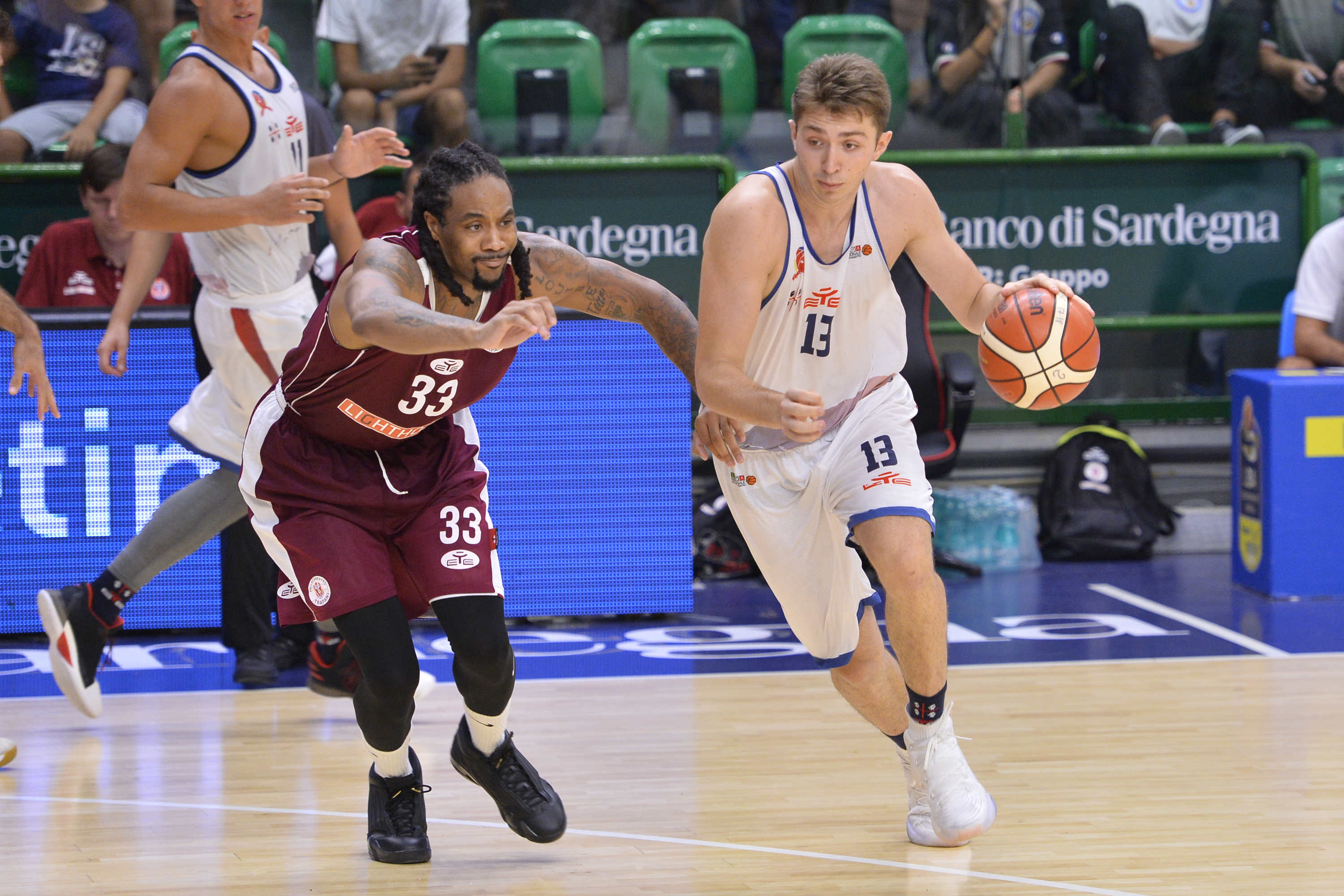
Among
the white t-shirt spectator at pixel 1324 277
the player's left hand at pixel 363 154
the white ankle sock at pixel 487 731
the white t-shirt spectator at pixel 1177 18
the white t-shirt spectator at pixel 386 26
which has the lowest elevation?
the white ankle sock at pixel 487 731

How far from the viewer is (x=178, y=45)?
23.2 feet

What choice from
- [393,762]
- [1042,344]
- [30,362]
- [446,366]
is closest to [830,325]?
[1042,344]

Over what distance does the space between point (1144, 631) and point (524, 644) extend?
2.32 m

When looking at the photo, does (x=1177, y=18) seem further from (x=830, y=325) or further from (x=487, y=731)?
(x=487, y=731)

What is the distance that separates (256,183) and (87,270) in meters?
2.04

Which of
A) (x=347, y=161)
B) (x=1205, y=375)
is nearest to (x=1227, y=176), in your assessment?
(x=1205, y=375)

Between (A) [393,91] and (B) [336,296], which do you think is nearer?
(B) [336,296]

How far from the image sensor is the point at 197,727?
4.62 m

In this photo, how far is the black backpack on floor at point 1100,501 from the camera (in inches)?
283

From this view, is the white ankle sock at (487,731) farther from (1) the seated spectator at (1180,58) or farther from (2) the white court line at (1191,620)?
(1) the seated spectator at (1180,58)

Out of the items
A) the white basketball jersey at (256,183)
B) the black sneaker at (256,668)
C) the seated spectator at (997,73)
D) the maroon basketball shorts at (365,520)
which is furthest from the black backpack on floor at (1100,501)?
the maroon basketball shorts at (365,520)

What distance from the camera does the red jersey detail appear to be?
6238 millimetres

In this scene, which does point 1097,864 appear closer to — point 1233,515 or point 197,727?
point 197,727

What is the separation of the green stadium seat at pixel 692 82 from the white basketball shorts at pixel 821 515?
161 inches
